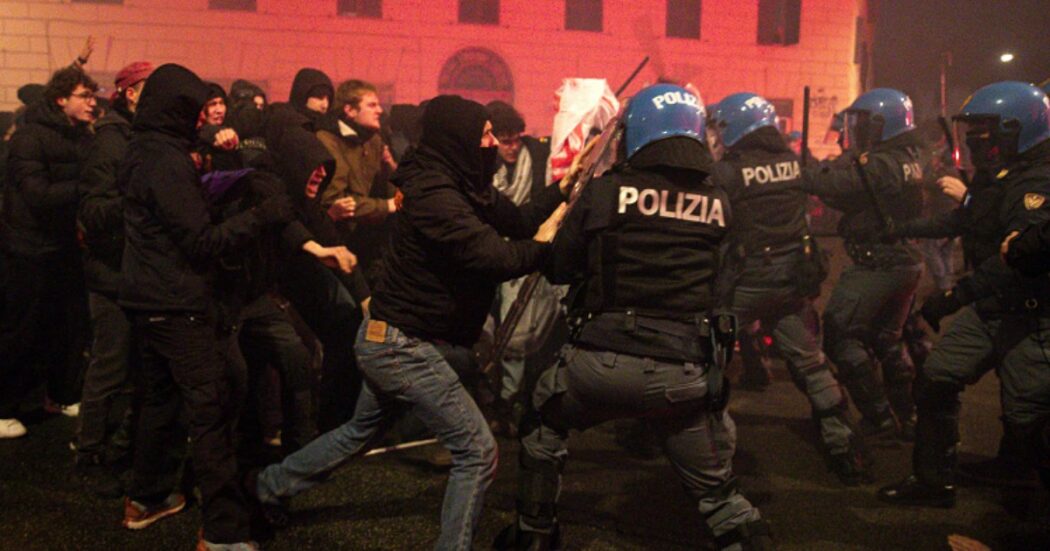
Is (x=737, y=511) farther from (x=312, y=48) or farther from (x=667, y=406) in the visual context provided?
(x=312, y=48)

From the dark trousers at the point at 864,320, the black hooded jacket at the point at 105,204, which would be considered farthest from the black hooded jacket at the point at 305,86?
the dark trousers at the point at 864,320

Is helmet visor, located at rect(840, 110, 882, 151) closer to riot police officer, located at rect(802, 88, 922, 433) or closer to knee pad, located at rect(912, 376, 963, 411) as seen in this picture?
riot police officer, located at rect(802, 88, 922, 433)

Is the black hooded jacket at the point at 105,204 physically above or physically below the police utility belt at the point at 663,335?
above

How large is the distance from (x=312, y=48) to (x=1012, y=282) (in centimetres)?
1771

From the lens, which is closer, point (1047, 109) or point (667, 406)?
point (667, 406)

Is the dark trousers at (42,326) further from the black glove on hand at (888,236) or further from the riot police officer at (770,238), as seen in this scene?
the black glove on hand at (888,236)

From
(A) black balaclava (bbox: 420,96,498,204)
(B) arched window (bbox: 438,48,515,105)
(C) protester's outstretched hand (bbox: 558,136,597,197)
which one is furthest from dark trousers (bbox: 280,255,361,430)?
(B) arched window (bbox: 438,48,515,105)

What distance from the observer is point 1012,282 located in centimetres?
409

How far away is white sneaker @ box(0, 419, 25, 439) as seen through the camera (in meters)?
5.24

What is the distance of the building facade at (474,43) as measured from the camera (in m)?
18.3

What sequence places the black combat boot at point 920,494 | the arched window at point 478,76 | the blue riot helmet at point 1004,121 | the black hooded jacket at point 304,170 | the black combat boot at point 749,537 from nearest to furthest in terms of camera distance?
1. the black combat boot at point 749,537
2. the blue riot helmet at point 1004,121
3. the black combat boot at point 920,494
4. the black hooded jacket at point 304,170
5. the arched window at point 478,76

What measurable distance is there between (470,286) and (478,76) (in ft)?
59.0

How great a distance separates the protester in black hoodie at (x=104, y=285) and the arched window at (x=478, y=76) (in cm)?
1596

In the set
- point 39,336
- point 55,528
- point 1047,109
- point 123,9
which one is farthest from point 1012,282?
point 123,9
